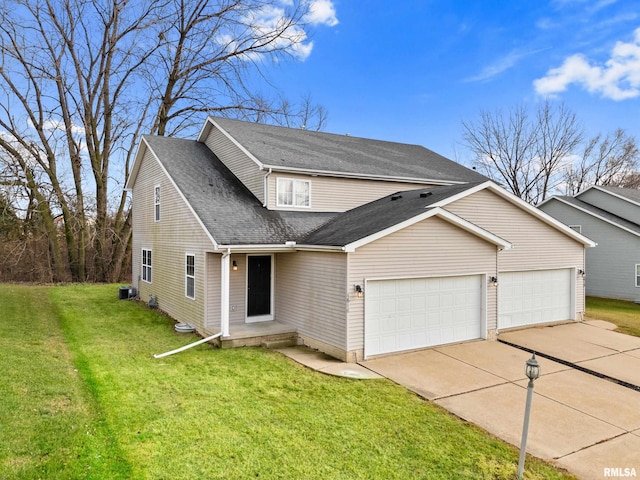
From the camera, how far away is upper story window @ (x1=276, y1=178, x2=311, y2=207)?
1249 cm

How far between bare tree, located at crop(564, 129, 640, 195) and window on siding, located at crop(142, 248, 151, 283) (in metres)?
33.4

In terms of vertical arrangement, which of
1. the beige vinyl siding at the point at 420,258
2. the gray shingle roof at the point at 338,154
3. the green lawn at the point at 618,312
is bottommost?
the green lawn at the point at 618,312

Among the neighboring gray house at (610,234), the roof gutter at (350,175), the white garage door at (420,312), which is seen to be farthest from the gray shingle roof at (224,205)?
the neighboring gray house at (610,234)

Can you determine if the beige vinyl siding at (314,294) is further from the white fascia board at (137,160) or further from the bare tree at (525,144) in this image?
the bare tree at (525,144)

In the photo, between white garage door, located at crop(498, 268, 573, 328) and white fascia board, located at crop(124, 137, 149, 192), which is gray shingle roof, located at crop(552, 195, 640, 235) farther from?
white fascia board, located at crop(124, 137, 149, 192)

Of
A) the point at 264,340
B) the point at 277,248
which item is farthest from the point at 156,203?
the point at 264,340

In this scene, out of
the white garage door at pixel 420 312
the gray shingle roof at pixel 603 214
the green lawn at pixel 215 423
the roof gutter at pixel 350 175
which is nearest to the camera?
the green lawn at pixel 215 423

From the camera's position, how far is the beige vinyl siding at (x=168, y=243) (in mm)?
11320

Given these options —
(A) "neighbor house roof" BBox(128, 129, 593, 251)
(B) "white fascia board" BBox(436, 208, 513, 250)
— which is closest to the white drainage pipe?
(A) "neighbor house roof" BBox(128, 129, 593, 251)

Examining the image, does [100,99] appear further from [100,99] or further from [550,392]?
[550,392]

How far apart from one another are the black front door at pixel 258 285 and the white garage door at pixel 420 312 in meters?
3.47

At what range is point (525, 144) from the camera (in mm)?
33125

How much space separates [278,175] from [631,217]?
18980mm

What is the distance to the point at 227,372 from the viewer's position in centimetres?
812
